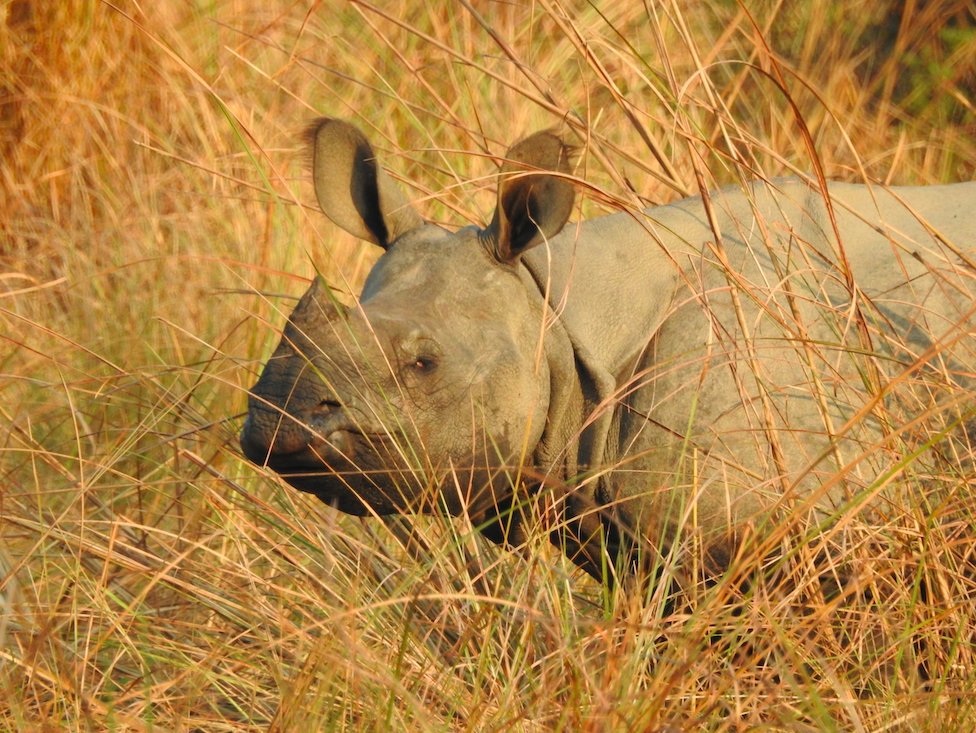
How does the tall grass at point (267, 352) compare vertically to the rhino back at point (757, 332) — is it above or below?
below

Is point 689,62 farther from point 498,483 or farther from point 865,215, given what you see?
point 498,483

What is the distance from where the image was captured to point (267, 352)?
4871 mm

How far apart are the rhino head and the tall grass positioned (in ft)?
0.45

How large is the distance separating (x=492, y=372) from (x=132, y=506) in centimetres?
186

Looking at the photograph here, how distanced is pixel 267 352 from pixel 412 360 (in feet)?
6.95

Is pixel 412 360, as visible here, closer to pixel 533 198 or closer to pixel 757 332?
pixel 533 198

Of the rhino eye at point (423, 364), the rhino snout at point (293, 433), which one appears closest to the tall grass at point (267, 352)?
the rhino snout at point (293, 433)

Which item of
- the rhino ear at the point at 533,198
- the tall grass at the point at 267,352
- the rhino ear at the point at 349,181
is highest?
the rhino ear at the point at 533,198

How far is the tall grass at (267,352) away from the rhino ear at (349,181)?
158mm

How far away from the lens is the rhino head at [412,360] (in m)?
2.71

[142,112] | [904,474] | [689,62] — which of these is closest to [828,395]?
[904,474]

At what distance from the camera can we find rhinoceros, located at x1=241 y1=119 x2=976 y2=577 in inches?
108

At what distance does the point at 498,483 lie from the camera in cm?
300

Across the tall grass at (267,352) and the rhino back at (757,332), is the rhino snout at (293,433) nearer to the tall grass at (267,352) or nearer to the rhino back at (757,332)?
the tall grass at (267,352)
